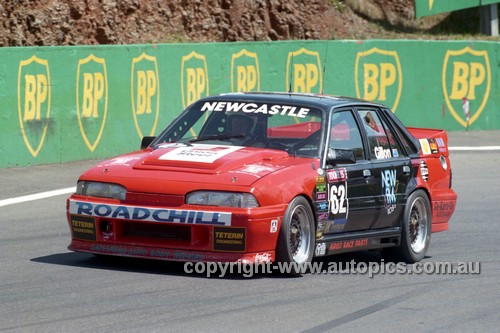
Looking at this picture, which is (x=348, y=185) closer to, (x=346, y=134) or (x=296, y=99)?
(x=346, y=134)

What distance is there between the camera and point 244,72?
767 inches

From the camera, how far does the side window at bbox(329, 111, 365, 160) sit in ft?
29.5

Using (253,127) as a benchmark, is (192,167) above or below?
below

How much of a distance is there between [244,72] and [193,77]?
1.29 m

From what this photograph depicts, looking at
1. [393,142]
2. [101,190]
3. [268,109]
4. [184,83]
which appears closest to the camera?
[101,190]

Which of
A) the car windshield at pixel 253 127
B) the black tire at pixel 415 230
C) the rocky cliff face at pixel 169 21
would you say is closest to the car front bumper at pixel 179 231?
the car windshield at pixel 253 127

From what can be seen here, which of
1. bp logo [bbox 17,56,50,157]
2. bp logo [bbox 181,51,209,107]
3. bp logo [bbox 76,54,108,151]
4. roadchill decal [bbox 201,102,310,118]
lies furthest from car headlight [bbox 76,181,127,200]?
→ bp logo [bbox 181,51,209,107]

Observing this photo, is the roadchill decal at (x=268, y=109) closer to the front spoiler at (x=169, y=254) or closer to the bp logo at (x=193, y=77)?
the front spoiler at (x=169, y=254)

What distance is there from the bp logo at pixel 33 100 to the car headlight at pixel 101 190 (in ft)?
24.0

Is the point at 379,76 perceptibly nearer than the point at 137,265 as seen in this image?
No

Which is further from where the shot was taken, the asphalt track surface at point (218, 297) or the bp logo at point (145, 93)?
the bp logo at point (145, 93)

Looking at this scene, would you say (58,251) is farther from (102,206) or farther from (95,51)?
(95,51)

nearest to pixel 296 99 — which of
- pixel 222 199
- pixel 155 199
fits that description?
pixel 222 199

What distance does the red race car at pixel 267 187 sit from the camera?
7785mm
